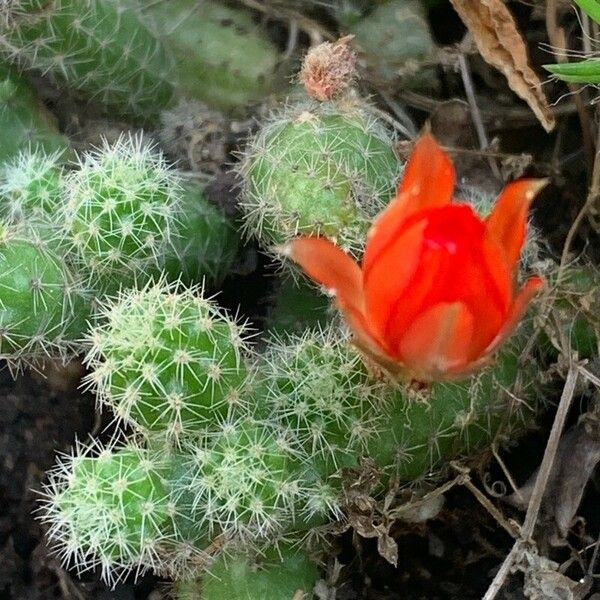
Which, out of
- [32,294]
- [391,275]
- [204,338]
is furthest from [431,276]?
[32,294]

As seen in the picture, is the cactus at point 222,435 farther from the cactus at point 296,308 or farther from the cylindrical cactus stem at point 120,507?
the cactus at point 296,308

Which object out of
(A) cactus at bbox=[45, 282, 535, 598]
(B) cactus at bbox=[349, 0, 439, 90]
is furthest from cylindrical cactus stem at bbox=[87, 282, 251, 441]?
(B) cactus at bbox=[349, 0, 439, 90]


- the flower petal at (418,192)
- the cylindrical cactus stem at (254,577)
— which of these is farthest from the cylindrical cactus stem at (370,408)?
the flower petal at (418,192)

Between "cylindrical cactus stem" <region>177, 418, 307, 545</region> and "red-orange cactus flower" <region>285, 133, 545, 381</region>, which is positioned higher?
"red-orange cactus flower" <region>285, 133, 545, 381</region>

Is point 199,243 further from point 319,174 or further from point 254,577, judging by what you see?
point 254,577

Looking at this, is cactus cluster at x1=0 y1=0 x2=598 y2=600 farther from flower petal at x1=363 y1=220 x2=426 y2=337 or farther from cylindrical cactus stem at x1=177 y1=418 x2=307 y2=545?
flower petal at x1=363 y1=220 x2=426 y2=337
